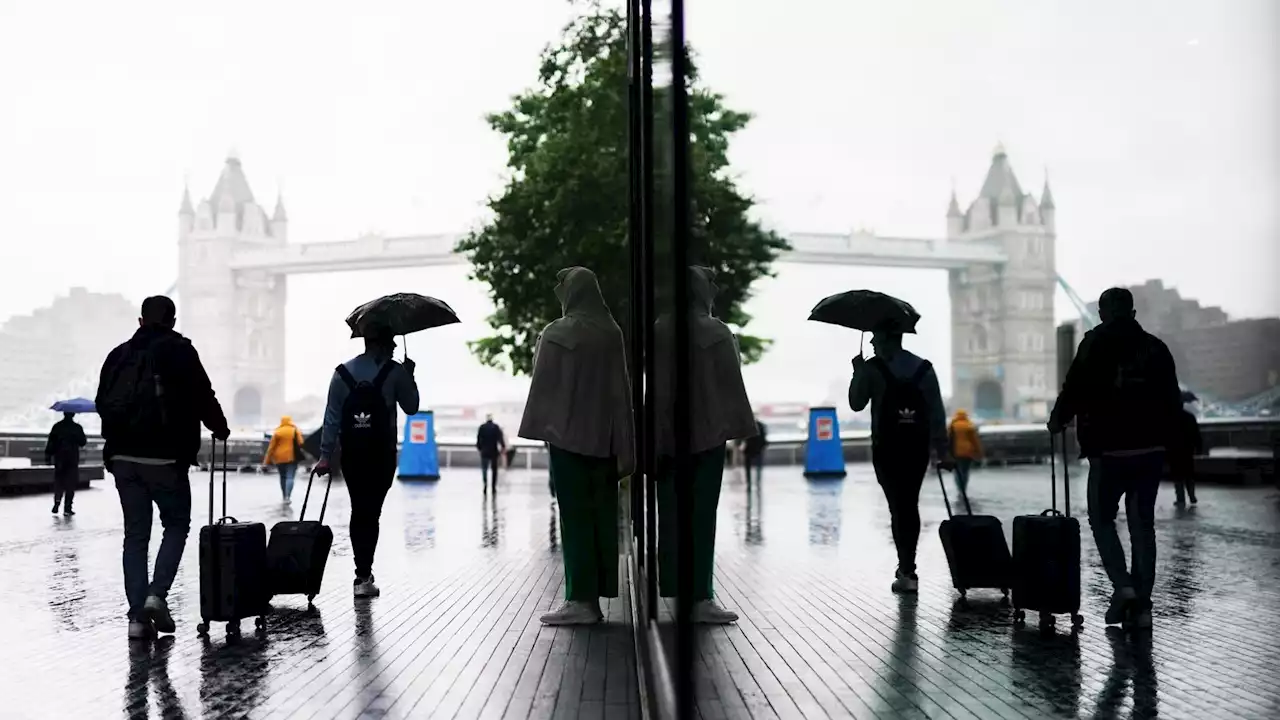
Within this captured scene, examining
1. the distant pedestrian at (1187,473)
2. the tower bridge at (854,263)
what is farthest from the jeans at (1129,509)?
the tower bridge at (854,263)

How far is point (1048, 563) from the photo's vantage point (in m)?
6.39

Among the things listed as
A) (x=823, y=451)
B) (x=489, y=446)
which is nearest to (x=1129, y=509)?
(x=489, y=446)

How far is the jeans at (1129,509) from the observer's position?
6176 millimetres

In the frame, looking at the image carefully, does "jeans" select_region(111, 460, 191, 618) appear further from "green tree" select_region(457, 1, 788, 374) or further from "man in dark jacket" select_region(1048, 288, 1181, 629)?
"green tree" select_region(457, 1, 788, 374)

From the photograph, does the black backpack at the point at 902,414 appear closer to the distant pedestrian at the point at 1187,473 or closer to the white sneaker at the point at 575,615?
the white sneaker at the point at 575,615

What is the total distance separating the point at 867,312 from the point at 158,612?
14.7ft

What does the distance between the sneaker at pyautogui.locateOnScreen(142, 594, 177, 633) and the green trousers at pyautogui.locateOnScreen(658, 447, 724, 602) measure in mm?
2776

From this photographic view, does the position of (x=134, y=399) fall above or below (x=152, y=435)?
above

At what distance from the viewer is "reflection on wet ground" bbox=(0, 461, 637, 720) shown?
4930 mm

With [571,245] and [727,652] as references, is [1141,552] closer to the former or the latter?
[727,652]

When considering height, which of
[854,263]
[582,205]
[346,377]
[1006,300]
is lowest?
[346,377]

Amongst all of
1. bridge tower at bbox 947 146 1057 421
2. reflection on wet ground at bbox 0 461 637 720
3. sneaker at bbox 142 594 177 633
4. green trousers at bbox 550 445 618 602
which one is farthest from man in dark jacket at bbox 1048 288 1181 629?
bridge tower at bbox 947 146 1057 421

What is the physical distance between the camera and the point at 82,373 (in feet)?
197

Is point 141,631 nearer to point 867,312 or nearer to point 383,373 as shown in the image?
point 383,373
